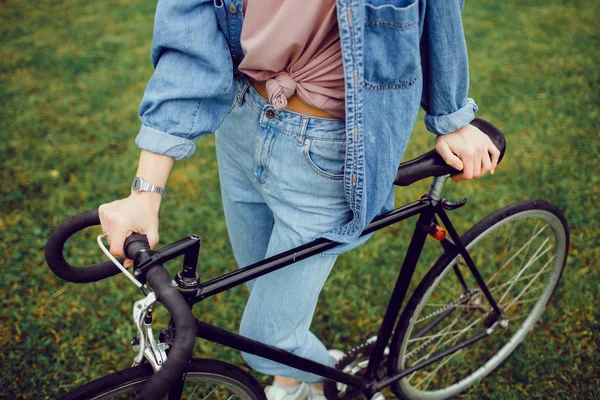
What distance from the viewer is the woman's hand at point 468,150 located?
144 cm

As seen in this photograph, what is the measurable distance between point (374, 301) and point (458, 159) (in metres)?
1.59

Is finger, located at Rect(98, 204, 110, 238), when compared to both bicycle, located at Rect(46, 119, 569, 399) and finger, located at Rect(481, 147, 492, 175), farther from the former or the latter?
finger, located at Rect(481, 147, 492, 175)

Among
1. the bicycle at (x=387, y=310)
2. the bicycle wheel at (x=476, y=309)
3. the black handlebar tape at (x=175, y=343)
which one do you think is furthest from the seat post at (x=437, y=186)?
the black handlebar tape at (x=175, y=343)

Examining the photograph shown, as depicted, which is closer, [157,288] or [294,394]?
[157,288]

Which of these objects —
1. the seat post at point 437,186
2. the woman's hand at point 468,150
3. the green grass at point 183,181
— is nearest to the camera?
the woman's hand at point 468,150

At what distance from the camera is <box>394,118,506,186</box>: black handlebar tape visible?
1.49 metres

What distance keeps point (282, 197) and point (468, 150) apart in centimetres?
59

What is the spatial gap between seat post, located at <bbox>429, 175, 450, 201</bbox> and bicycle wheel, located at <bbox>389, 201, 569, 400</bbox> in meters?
0.34

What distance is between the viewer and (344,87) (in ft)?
4.04

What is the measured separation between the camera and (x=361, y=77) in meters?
1.14

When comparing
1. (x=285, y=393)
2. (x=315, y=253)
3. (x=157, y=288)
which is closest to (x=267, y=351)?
(x=315, y=253)

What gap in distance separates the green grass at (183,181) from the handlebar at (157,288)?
148 cm

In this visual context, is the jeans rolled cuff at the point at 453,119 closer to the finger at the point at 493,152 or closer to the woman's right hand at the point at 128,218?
the finger at the point at 493,152

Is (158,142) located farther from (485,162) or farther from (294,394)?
(294,394)
